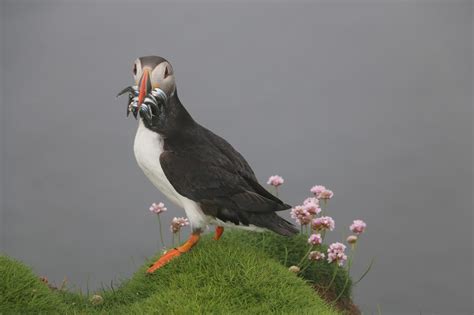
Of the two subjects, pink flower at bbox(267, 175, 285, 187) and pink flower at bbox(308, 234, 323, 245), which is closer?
pink flower at bbox(308, 234, 323, 245)

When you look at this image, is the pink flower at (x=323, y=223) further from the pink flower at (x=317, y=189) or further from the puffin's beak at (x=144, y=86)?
A: the puffin's beak at (x=144, y=86)

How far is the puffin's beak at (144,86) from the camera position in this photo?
3.95 metres

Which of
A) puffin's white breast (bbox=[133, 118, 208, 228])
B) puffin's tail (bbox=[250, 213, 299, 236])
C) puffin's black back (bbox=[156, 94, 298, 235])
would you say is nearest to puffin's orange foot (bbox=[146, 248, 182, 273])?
puffin's white breast (bbox=[133, 118, 208, 228])

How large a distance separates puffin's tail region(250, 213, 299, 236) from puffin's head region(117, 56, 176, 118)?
914mm

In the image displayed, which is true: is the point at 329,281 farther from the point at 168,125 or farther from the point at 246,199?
the point at 168,125

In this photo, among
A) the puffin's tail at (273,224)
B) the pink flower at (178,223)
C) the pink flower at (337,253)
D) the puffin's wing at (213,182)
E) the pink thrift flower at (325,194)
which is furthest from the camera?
the pink flower at (178,223)

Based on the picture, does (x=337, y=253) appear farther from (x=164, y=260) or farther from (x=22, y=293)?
(x=22, y=293)

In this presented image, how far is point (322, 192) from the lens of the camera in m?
4.75

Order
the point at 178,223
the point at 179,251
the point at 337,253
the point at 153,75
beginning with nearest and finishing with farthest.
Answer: the point at 153,75 → the point at 179,251 → the point at 337,253 → the point at 178,223

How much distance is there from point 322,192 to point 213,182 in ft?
3.45

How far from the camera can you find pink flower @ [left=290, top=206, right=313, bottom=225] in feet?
15.0

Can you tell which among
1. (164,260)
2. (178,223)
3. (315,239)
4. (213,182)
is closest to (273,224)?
(213,182)

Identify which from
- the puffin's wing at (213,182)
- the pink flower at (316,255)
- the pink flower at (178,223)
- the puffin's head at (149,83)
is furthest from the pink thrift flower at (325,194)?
the puffin's head at (149,83)

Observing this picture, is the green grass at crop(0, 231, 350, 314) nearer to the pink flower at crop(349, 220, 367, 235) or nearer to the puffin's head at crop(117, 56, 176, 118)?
the pink flower at crop(349, 220, 367, 235)
